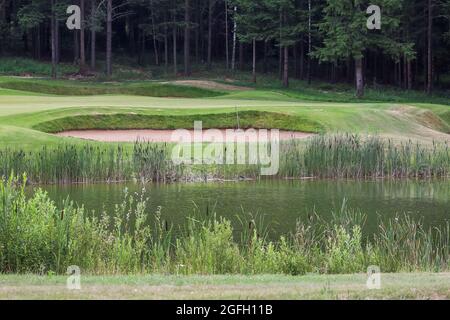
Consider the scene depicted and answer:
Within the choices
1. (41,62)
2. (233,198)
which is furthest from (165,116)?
(41,62)

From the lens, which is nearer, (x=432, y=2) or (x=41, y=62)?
(x=432, y=2)

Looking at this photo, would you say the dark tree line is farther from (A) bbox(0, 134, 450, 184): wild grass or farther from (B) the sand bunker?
(A) bbox(0, 134, 450, 184): wild grass

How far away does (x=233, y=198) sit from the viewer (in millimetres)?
18688

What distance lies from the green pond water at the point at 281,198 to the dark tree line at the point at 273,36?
2798 centimetres

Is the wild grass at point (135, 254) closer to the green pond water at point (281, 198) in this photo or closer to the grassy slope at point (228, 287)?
the grassy slope at point (228, 287)

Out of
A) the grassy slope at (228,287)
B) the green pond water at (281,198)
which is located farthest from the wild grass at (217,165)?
the grassy slope at (228,287)

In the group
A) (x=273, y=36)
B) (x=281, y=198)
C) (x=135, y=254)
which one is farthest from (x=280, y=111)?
(x=273, y=36)

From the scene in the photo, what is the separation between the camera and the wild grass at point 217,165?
70.1 ft

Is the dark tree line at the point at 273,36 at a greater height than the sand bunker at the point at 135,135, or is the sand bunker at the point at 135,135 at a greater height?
the dark tree line at the point at 273,36

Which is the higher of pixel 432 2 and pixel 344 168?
pixel 432 2

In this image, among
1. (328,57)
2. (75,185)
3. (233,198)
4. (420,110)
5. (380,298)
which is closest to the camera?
(380,298)

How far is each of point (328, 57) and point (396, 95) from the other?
17.1ft

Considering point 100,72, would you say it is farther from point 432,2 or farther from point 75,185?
point 75,185

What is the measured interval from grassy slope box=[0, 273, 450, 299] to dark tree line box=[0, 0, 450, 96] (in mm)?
40195
